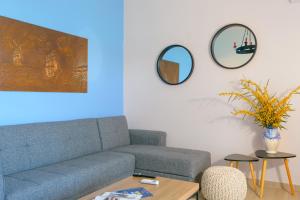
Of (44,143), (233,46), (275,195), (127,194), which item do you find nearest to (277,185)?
(275,195)

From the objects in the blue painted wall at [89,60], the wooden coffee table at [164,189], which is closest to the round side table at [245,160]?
the wooden coffee table at [164,189]

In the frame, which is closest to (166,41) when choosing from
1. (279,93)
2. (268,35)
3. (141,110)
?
(141,110)

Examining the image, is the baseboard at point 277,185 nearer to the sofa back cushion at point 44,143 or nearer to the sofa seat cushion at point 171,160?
the sofa seat cushion at point 171,160

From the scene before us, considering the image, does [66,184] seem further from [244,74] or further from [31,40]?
[244,74]

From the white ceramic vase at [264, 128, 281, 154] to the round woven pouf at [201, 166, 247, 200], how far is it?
0.58 metres

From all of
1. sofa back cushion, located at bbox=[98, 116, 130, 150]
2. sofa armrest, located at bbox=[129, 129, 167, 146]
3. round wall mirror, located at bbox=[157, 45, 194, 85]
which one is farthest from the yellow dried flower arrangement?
sofa back cushion, located at bbox=[98, 116, 130, 150]

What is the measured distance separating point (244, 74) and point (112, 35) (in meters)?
1.78

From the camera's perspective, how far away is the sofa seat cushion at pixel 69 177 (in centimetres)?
205

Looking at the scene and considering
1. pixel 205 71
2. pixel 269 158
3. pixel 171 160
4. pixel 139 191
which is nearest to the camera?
pixel 139 191

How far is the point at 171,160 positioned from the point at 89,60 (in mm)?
1543

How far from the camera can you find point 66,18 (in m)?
3.21

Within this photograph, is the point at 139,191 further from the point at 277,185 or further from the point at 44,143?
the point at 277,185

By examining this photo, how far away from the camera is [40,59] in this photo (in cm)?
290

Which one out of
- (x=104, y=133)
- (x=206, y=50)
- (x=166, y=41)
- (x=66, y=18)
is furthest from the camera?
(x=166, y=41)
